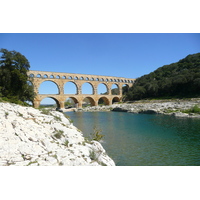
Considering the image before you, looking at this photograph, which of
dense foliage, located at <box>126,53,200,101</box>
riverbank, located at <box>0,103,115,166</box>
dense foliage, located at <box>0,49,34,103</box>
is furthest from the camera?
dense foliage, located at <box>126,53,200,101</box>

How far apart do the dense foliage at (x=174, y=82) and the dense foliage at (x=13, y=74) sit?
79.3 ft

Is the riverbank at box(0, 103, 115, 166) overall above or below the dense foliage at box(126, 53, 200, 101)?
below

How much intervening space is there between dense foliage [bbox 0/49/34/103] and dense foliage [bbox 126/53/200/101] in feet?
79.3

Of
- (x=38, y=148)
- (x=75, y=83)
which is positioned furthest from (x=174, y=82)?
(x=38, y=148)

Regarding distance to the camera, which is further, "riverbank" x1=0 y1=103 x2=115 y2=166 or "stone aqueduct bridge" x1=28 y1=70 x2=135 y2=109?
"stone aqueduct bridge" x1=28 y1=70 x2=135 y2=109

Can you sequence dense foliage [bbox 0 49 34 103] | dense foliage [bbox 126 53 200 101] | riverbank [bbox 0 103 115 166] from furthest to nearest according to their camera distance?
dense foliage [bbox 126 53 200 101], dense foliage [bbox 0 49 34 103], riverbank [bbox 0 103 115 166]

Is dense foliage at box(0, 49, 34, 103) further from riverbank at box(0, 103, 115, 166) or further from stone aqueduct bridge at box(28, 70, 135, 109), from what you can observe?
stone aqueduct bridge at box(28, 70, 135, 109)

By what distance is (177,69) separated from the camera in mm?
38719

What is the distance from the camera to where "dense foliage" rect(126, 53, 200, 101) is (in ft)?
89.4

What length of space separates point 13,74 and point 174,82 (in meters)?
27.0

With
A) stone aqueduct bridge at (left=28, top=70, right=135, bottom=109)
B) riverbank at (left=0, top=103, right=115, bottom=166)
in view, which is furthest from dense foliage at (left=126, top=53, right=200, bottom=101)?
riverbank at (left=0, top=103, right=115, bottom=166)

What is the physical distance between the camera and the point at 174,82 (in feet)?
98.7

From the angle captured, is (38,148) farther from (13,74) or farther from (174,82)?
(174,82)

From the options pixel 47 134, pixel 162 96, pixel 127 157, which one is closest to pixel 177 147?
pixel 127 157
